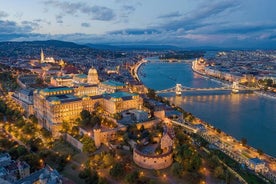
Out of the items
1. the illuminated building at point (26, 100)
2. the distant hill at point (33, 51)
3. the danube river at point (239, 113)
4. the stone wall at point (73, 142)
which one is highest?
the distant hill at point (33, 51)

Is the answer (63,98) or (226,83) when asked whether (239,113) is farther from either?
(226,83)

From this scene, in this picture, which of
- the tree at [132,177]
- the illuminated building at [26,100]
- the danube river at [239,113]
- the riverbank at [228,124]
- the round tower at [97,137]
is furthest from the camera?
the illuminated building at [26,100]

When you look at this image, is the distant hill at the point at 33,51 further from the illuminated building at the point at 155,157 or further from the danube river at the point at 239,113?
the illuminated building at the point at 155,157

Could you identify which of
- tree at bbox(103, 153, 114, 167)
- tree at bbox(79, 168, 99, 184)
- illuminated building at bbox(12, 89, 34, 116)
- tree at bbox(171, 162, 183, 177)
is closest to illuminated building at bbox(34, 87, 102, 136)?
illuminated building at bbox(12, 89, 34, 116)

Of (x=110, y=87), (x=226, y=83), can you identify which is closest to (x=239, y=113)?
(x=110, y=87)

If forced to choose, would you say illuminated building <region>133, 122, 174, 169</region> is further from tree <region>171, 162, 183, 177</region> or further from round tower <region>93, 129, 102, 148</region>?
round tower <region>93, 129, 102, 148</region>

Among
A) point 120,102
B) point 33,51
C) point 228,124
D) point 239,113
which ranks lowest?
point 228,124

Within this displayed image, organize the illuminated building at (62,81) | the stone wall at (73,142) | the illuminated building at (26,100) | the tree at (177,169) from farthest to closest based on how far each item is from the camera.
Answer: the illuminated building at (62,81) < the illuminated building at (26,100) < the stone wall at (73,142) < the tree at (177,169)

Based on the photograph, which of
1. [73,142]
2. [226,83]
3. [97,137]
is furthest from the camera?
[226,83]

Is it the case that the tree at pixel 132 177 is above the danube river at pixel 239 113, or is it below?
above

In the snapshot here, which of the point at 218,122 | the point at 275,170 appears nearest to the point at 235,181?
the point at 275,170

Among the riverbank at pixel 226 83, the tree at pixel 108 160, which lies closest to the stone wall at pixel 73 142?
the tree at pixel 108 160
